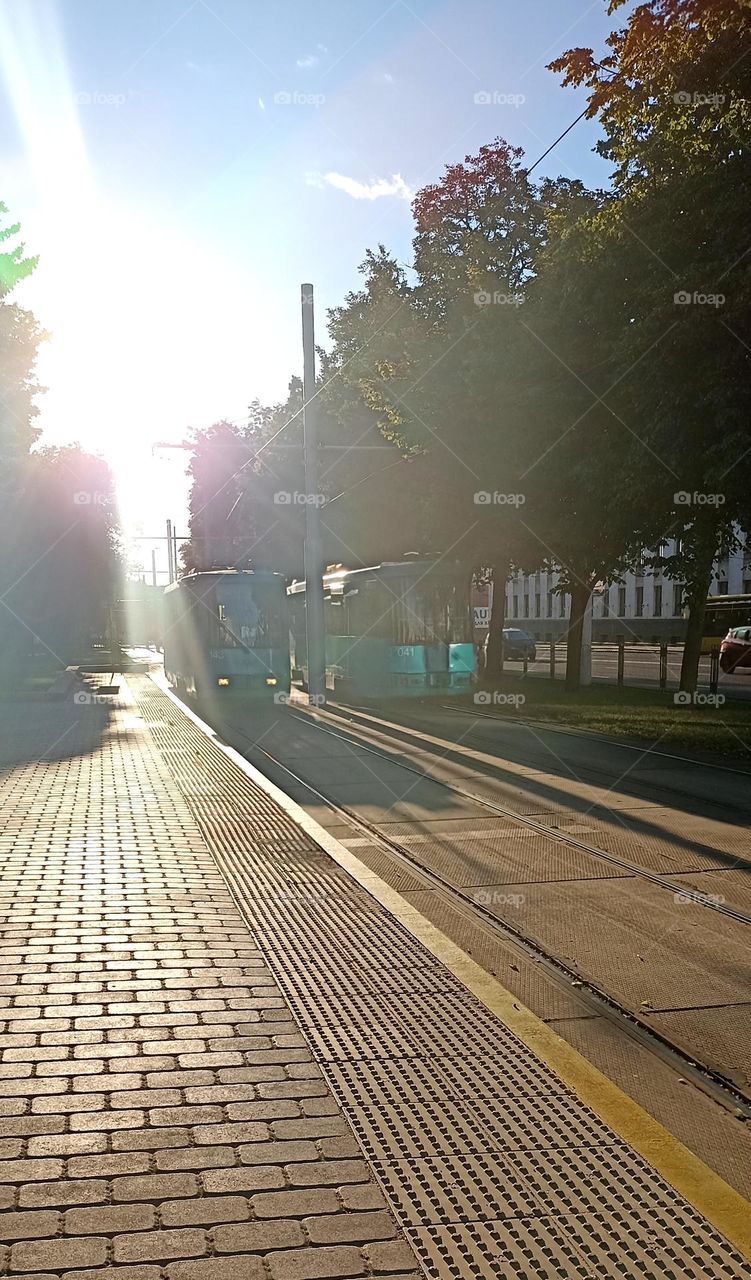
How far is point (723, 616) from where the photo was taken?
44312 mm

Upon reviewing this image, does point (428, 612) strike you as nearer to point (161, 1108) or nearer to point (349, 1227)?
point (161, 1108)

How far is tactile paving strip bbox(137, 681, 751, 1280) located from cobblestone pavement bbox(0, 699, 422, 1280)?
5.5 inches

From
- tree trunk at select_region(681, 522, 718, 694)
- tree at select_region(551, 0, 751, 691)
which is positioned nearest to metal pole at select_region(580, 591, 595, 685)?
tree trunk at select_region(681, 522, 718, 694)

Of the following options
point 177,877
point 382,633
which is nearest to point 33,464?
point 382,633

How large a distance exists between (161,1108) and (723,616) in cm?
4251

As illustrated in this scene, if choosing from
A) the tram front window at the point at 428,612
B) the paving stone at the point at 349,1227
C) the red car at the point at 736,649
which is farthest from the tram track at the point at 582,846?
the red car at the point at 736,649

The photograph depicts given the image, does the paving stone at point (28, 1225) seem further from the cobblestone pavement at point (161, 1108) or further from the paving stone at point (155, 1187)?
the paving stone at point (155, 1187)

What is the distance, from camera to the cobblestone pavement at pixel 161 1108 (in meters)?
3.29

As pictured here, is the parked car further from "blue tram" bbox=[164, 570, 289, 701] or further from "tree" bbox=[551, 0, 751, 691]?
"tree" bbox=[551, 0, 751, 691]

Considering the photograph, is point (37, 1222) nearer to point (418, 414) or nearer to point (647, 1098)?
point (647, 1098)

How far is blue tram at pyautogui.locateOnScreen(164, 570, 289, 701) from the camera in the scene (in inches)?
1134

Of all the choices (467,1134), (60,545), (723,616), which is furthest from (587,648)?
(467,1134)

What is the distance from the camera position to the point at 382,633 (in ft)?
91.5

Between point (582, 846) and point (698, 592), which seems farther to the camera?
point (698, 592)
